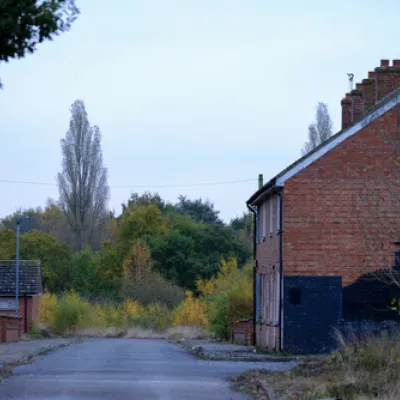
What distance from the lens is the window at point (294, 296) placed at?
96.5 feet

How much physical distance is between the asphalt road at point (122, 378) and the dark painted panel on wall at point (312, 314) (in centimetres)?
328

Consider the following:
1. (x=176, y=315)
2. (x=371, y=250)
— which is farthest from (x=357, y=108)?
(x=176, y=315)

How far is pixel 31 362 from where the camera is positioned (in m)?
28.2

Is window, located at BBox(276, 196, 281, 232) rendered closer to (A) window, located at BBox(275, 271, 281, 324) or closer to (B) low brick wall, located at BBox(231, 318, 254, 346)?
(A) window, located at BBox(275, 271, 281, 324)

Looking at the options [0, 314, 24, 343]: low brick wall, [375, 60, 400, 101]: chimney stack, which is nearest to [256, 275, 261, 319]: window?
[375, 60, 400, 101]: chimney stack

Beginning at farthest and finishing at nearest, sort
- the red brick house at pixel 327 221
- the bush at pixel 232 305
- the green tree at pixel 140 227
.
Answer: the green tree at pixel 140 227 < the bush at pixel 232 305 < the red brick house at pixel 327 221

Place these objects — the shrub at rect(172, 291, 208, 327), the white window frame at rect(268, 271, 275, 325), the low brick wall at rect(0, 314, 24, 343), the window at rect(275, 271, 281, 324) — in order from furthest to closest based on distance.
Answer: the shrub at rect(172, 291, 208, 327), the low brick wall at rect(0, 314, 24, 343), the white window frame at rect(268, 271, 275, 325), the window at rect(275, 271, 281, 324)

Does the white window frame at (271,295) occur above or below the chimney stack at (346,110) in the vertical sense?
below

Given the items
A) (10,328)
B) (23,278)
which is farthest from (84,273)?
(10,328)

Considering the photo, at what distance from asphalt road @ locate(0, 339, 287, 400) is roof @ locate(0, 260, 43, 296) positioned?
22381 mm

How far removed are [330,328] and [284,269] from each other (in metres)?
2.40

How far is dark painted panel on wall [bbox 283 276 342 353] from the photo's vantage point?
29.2 m

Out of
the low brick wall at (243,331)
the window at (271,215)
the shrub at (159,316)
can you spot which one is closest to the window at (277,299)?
the window at (271,215)

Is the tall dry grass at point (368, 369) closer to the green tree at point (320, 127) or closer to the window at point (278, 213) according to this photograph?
the window at point (278, 213)
